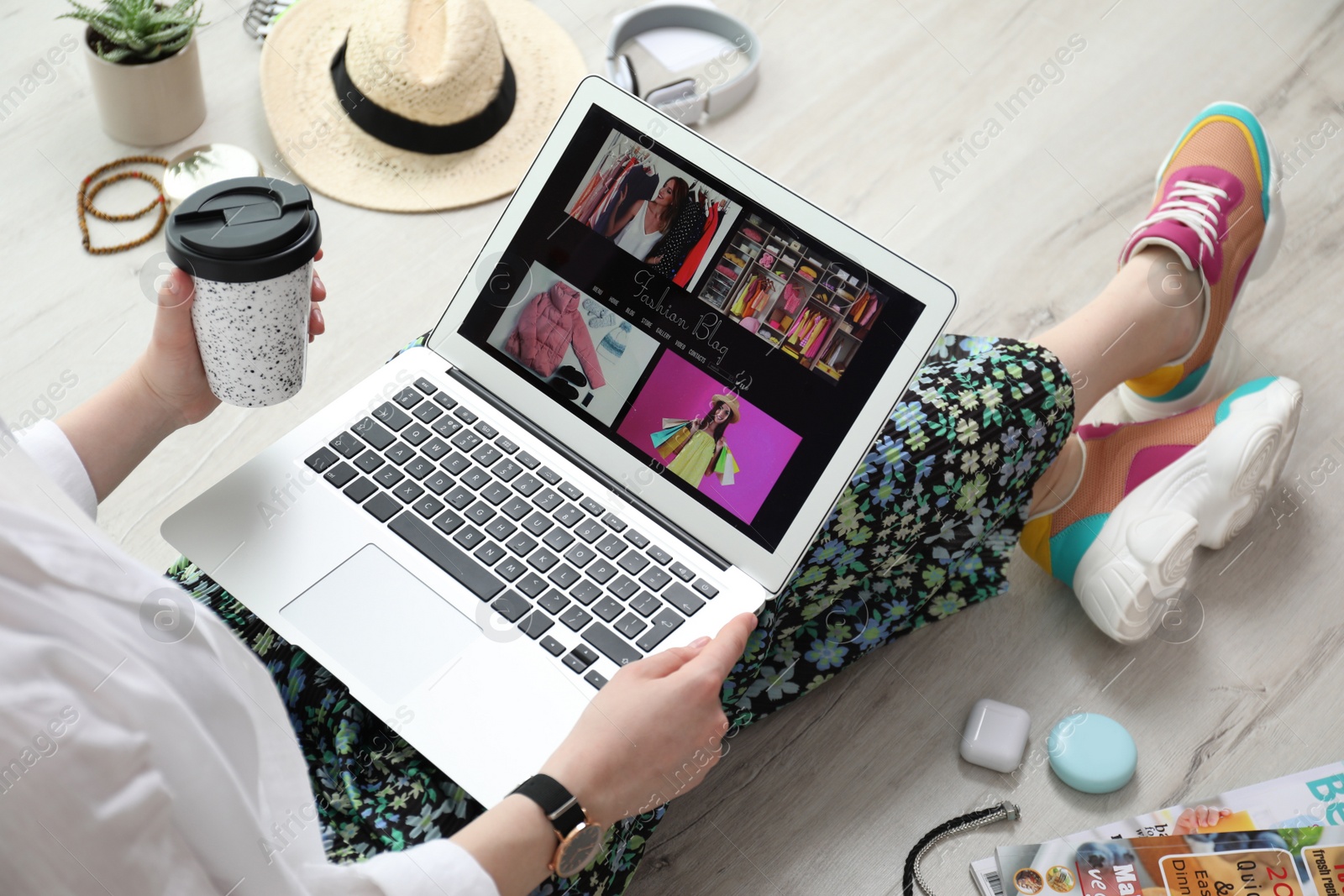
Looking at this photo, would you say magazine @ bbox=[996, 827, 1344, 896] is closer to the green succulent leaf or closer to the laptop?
the laptop

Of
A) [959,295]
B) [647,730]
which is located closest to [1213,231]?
[959,295]

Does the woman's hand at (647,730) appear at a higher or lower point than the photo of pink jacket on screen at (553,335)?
lower

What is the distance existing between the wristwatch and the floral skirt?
0.08 metres

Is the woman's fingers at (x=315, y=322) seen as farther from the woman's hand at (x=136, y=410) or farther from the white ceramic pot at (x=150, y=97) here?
the white ceramic pot at (x=150, y=97)

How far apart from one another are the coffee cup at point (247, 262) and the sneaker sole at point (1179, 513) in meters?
0.82

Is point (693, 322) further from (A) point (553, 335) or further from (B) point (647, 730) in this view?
(B) point (647, 730)

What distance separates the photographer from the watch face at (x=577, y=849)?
0.72m

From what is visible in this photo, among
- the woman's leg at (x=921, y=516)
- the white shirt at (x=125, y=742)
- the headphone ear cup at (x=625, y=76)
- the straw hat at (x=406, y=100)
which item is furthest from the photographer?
the headphone ear cup at (x=625, y=76)

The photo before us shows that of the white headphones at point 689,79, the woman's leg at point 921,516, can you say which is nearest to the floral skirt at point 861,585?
the woman's leg at point 921,516

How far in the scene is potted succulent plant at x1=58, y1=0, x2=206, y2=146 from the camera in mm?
1308

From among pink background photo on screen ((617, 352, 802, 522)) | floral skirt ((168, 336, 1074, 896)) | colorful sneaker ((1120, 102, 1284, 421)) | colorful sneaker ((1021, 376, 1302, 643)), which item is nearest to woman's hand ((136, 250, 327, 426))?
floral skirt ((168, 336, 1074, 896))

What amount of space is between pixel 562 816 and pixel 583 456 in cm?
30

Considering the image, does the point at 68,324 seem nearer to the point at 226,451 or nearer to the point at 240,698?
the point at 226,451

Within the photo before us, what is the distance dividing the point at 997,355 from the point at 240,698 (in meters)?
A: 0.71
